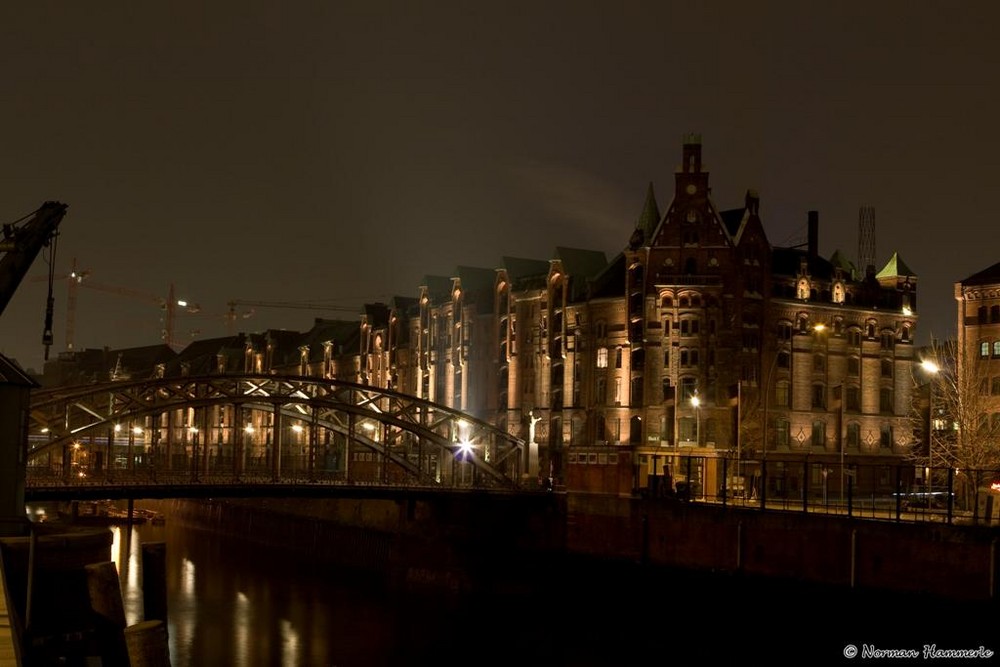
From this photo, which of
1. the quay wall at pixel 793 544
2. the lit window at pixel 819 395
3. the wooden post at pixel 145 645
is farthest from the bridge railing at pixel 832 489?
the wooden post at pixel 145 645

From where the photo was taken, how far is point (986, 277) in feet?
228

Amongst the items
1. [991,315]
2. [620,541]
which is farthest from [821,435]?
[620,541]

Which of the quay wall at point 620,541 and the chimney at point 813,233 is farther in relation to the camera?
the chimney at point 813,233

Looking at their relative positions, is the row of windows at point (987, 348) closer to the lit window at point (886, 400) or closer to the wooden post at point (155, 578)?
the lit window at point (886, 400)

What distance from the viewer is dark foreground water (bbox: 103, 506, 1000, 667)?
3453 cm

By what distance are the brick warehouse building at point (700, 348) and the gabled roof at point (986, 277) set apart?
6.42 m

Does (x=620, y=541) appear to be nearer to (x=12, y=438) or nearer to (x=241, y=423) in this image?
(x=241, y=423)

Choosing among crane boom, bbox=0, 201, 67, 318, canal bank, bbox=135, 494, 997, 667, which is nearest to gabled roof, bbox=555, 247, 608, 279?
canal bank, bbox=135, 494, 997, 667

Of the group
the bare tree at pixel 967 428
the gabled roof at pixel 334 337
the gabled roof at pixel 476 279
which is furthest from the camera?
the gabled roof at pixel 334 337

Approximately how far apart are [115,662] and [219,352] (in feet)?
345

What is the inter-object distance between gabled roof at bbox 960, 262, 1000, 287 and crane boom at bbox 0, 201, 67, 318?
50.5 m

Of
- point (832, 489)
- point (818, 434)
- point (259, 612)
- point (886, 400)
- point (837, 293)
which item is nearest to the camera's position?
point (259, 612)

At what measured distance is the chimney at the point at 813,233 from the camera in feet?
248

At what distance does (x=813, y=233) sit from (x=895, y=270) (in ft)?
19.9
